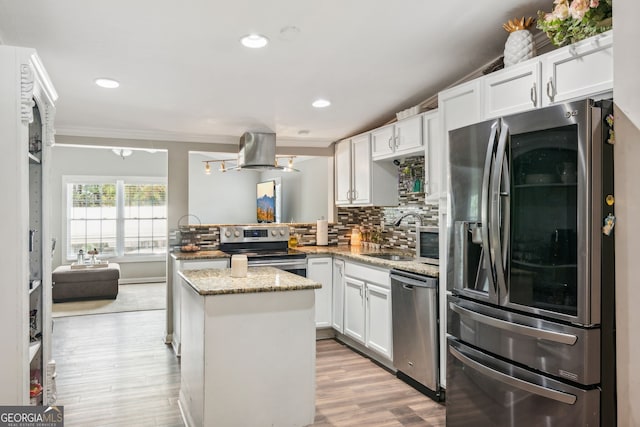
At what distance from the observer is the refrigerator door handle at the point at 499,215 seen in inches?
85.8

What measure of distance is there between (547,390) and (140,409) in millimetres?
2537

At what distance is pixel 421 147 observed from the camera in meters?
3.70

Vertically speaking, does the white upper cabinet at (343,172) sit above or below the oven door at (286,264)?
above

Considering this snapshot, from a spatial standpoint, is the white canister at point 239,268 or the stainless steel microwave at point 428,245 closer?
the white canister at point 239,268

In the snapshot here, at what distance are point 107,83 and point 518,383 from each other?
130 inches

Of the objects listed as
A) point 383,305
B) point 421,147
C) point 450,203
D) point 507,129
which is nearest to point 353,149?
point 421,147

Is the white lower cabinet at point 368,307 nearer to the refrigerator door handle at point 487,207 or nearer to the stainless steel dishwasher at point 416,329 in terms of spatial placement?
the stainless steel dishwasher at point 416,329

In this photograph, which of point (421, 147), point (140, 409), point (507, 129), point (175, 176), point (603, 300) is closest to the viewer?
point (603, 300)

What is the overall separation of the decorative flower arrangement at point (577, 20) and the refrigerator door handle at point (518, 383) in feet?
5.41

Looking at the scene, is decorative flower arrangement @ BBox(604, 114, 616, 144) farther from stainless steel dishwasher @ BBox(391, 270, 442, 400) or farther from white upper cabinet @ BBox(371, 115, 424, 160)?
white upper cabinet @ BBox(371, 115, 424, 160)

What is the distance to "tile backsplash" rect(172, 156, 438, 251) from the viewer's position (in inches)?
167

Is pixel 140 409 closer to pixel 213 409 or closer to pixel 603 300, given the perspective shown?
pixel 213 409

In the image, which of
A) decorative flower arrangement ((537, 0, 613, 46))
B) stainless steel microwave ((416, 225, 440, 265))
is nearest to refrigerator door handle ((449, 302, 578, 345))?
stainless steel microwave ((416, 225, 440, 265))

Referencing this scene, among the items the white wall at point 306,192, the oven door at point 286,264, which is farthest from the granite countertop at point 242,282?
the white wall at point 306,192
